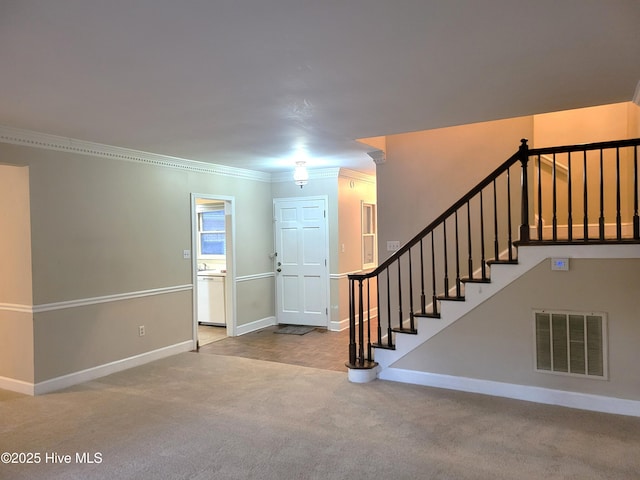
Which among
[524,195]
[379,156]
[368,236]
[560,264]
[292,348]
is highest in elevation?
[379,156]

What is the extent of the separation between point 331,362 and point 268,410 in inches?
56.5

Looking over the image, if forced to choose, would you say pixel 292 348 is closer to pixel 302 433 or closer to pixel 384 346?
pixel 384 346

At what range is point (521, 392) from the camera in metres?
3.51

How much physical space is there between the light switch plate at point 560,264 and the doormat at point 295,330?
3.63 meters

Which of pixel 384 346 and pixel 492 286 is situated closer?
pixel 492 286

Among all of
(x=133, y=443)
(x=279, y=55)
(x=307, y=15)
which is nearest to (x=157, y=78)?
(x=279, y=55)

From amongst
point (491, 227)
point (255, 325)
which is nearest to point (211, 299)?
point (255, 325)

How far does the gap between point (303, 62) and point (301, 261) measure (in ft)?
14.6

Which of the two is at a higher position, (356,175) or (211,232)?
(356,175)

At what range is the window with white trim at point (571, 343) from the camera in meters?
3.25

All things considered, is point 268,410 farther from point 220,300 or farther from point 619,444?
point 220,300

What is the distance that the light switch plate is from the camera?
3.31 m

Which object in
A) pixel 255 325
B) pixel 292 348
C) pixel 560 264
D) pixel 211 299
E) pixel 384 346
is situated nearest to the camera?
pixel 560 264

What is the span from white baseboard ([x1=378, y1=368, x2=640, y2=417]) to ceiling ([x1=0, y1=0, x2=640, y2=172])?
2215 mm
